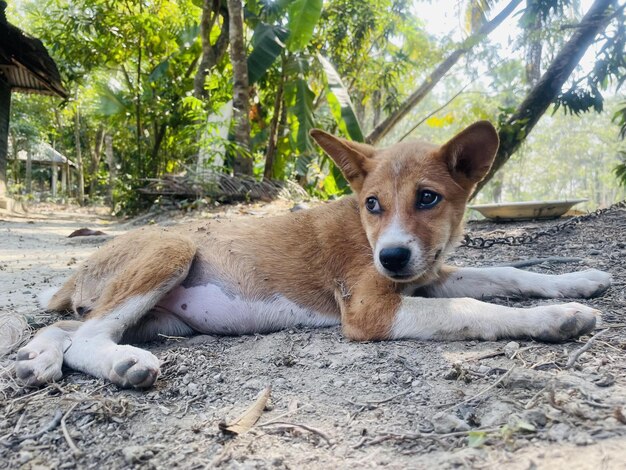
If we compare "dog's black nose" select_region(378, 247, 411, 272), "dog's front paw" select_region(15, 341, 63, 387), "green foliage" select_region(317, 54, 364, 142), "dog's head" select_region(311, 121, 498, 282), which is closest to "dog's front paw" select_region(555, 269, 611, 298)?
"dog's head" select_region(311, 121, 498, 282)

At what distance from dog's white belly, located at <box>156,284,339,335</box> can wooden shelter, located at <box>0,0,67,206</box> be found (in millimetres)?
13324

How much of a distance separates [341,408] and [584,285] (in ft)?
7.59

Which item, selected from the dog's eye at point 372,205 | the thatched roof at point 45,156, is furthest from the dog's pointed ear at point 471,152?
the thatched roof at point 45,156

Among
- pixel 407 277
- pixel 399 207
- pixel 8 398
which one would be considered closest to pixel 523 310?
pixel 407 277

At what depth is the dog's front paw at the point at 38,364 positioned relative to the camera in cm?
262

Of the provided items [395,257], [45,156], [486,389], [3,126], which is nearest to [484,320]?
[395,257]

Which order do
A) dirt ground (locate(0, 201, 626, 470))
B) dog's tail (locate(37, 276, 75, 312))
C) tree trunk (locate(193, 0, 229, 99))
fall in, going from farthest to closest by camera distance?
tree trunk (locate(193, 0, 229, 99)) < dog's tail (locate(37, 276, 75, 312)) < dirt ground (locate(0, 201, 626, 470))

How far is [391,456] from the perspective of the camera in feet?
5.75

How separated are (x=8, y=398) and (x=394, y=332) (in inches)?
82.6

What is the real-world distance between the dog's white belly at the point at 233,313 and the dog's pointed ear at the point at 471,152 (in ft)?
4.43

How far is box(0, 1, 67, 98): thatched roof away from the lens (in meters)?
13.5

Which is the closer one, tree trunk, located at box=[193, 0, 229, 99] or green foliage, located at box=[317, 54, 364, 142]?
green foliage, located at box=[317, 54, 364, 142]

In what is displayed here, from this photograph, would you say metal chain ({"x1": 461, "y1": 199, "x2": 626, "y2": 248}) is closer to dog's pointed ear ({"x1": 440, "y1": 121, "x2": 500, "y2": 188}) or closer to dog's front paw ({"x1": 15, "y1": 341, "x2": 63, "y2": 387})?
dog's pointed ear ({"x1": 440, "y1": 121, "x2": 500, "y2": 188})

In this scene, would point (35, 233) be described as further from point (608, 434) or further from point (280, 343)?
point (608, 434)
